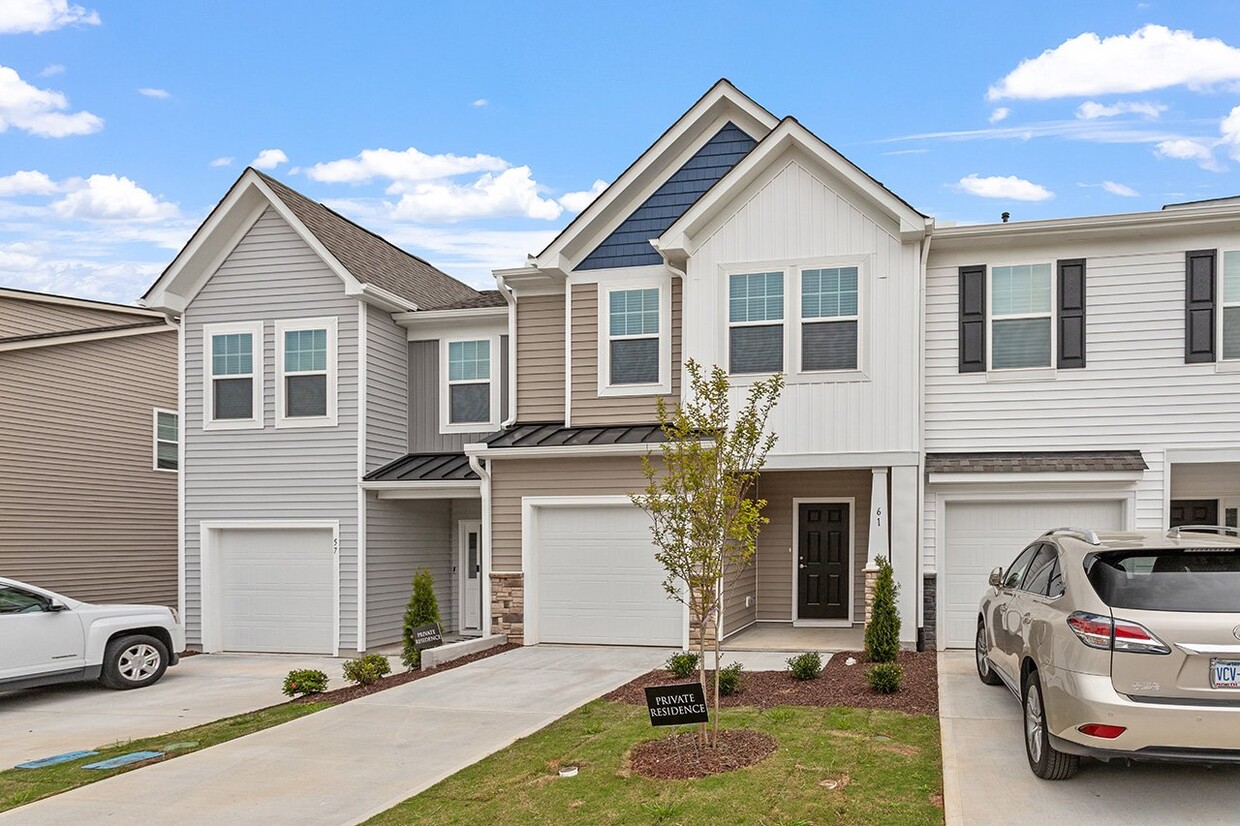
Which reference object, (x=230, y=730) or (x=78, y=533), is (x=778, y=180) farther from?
(x=78, y=533)

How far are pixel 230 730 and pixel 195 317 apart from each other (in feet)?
30.8

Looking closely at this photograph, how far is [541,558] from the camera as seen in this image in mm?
15289

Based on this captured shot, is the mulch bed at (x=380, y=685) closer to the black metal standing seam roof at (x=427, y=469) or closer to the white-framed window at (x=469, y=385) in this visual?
the black metal standing seam roof at (x=427, y=469)

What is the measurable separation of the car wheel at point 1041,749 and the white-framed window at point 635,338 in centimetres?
869

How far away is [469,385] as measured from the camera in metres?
18.0

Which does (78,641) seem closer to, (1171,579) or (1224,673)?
(1171,579)

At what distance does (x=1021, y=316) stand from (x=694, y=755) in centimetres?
875

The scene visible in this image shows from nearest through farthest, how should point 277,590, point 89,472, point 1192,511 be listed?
point 1192,511 → point 277,590 → point 89,472

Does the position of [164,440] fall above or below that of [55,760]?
above

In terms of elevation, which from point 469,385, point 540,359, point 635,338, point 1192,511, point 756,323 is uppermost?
point 756,323

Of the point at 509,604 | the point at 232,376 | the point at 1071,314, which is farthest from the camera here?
the point at 232,376

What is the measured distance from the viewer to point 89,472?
19016mm

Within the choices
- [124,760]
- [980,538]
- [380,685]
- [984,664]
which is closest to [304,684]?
[380,685]

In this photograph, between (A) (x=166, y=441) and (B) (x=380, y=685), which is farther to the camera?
(A) (x=166, y=441)
